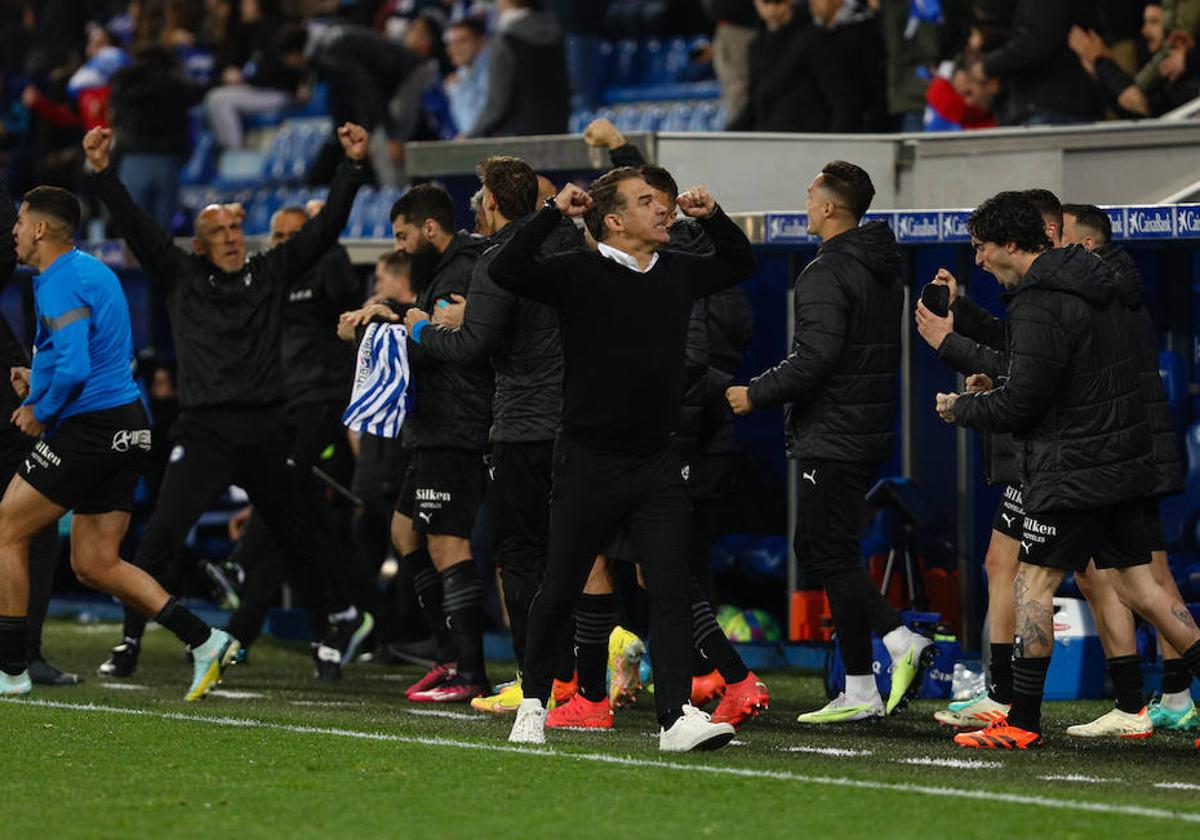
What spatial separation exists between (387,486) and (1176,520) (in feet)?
13.2

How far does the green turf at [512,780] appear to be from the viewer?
7.01 meters

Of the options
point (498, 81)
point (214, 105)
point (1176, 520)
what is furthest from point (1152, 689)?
point (214, 105)

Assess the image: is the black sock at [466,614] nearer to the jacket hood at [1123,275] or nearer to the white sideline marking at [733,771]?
the white sideline marking at [733,771]

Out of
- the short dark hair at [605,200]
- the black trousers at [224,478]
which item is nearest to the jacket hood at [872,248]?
the short dark hair at [605,200]

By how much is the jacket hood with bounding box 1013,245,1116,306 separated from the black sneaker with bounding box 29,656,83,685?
4.96m

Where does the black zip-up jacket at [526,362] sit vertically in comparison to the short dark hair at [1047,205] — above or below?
below

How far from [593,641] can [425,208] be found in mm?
2111

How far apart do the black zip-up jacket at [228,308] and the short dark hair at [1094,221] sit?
3.33 metres

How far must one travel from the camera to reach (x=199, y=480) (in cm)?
1143

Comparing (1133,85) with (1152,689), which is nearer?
(1152,689)

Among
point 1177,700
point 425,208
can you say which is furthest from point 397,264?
point 1177,700

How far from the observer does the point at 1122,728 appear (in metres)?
9.41

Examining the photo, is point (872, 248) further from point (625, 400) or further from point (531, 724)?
point (531, 724)

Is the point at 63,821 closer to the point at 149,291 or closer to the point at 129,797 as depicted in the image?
the point at 129,797
